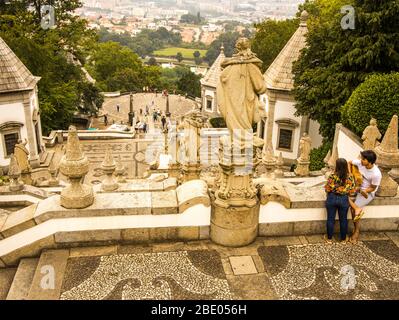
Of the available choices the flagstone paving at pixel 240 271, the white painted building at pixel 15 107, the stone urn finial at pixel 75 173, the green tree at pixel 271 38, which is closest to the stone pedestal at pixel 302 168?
the flagstone paving at pixel 240 271

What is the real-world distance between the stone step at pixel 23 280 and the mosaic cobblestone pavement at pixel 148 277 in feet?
1.72

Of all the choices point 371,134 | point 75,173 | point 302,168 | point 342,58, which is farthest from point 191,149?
point 342,58

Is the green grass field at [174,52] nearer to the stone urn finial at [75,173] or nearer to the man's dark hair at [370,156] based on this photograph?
the man's dark hair at [370,156]

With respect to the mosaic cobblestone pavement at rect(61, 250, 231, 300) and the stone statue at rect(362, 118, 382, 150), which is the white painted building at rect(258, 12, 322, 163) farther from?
the mosaic cobblestone pavement at rect(61, 250, 231, 300)

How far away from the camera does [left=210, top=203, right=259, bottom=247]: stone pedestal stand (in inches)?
265

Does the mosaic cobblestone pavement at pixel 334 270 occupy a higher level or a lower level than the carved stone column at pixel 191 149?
lower

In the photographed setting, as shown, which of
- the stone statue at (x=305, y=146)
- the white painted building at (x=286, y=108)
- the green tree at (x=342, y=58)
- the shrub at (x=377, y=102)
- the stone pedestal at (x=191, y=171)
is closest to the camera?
the stone pedestal at (x=191, y=171)

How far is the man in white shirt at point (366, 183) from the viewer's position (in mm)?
6766

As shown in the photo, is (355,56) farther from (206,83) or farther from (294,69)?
(206,83)

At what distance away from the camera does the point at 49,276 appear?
5965 mm

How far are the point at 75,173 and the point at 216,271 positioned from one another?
8.23ft

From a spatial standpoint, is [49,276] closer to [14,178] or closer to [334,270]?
[334,270]

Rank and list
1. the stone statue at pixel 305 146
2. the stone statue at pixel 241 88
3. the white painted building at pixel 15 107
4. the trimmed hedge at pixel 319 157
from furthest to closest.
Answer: the white painted building at pixel 15 107, the trimmed hedge at pixel 319 157, the stone statue at pixel 305 146, the stone statue at pixel 241 88

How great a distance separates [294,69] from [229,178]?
49.1 feet
